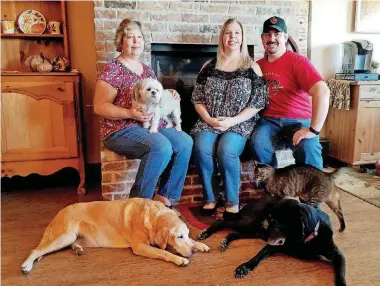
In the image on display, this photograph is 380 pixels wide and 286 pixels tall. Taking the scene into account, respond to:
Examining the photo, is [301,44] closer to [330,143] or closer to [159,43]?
[330,143]

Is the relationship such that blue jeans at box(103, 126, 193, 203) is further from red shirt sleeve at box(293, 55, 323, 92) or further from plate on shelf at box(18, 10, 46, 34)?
plate on shelf at box(18, 10, 46, 34)

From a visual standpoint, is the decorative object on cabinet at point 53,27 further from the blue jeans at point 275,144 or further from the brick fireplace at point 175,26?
the blue jeans at point 275,144

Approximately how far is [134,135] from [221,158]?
52cm

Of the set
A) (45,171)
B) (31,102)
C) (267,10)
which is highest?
(267,10)

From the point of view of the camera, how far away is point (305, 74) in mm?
2104

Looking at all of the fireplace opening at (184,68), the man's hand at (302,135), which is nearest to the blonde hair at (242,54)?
the fireplace opening at (184,68)

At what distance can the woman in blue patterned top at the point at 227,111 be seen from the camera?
2.12 meters

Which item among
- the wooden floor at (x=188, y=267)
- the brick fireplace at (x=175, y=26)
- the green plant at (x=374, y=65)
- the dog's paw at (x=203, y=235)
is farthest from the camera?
the green plant at (x=374, y=65)

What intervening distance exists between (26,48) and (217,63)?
155cm

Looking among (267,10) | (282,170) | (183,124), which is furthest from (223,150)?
(267,10)

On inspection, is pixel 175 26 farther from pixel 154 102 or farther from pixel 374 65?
pixel 374 65

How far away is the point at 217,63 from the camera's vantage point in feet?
7.57

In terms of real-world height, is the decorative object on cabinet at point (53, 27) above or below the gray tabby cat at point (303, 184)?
above

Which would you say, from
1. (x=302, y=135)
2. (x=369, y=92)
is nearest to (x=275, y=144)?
(x=302, y=135)
